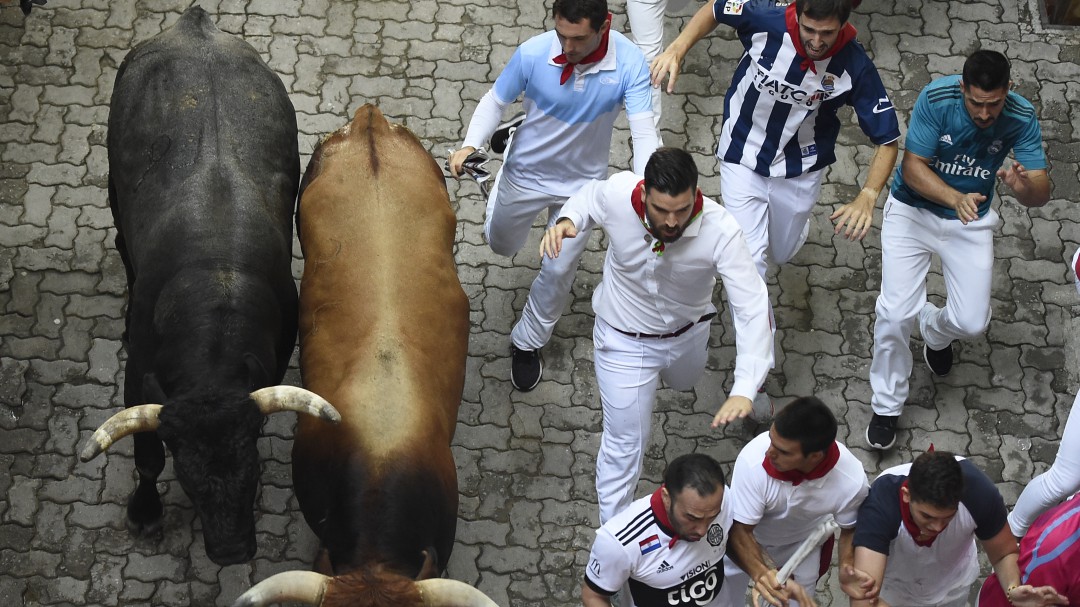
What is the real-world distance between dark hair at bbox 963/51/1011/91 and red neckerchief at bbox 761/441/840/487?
240 cm

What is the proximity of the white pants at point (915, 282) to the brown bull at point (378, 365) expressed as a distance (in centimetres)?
262

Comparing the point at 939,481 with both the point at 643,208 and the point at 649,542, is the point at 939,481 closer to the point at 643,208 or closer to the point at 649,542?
the point at 649,542

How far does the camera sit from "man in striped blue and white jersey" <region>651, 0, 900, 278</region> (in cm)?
680

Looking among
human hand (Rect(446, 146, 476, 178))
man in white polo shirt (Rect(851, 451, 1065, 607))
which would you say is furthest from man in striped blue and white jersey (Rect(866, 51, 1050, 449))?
human hand (Rect(446, 146, 476, 178))

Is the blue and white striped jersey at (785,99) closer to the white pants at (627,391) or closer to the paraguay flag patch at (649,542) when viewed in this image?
the white pants at (627,391)

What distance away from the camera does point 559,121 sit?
23.1 feet

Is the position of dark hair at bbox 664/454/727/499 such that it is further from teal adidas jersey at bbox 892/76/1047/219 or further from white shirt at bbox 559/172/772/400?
teal adidas jersey at bbox 892/76/1047/219

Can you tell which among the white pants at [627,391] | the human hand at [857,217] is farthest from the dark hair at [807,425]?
the human hand at [857,217]

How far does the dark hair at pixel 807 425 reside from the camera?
5.23 m

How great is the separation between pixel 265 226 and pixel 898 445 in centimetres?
413

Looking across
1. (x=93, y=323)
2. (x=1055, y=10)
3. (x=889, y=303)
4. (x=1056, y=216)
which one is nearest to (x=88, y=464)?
(x=93, y=323)

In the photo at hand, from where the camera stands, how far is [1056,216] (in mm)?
8719

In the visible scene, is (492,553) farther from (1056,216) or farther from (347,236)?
(1056,216)

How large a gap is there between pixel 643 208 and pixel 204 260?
2339mm
